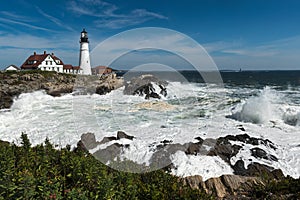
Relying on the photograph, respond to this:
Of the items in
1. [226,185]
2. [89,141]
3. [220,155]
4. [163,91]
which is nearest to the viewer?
[226,185]

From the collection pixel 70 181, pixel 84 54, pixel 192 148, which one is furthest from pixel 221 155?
pixel 84 54

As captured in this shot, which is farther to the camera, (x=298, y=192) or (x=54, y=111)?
(x=54, y=111)

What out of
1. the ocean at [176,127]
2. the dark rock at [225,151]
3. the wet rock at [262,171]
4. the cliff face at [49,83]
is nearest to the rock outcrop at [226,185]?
the ocean at [176,127]

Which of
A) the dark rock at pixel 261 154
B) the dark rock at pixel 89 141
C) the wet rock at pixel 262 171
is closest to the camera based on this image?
the wet rock at pixel 262 171

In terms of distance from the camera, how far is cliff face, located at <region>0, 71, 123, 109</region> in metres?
31.7

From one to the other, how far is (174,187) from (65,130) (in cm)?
1105

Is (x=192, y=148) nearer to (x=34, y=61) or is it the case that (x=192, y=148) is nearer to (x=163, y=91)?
(x=163, y=91)

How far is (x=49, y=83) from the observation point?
36.9m

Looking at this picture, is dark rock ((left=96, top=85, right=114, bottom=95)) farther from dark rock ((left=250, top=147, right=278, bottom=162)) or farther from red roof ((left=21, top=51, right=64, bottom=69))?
dark rock ((left=250, top=147, right=278, bottom=162))

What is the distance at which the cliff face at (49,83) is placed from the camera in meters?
31.7

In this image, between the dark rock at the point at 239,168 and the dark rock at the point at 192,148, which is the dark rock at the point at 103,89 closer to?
the dark rock at the point at 192,148

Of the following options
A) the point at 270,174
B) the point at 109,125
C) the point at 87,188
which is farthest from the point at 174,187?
the point at 109,125

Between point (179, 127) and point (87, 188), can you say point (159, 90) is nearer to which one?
point (179, 127)

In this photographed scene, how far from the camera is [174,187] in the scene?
4.49m
